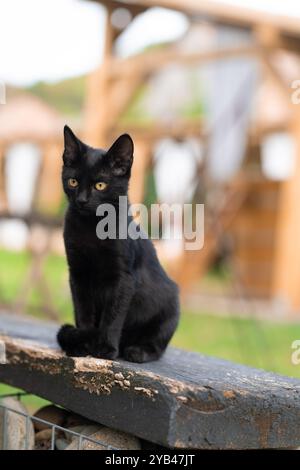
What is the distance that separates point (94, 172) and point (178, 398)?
0.63 metres

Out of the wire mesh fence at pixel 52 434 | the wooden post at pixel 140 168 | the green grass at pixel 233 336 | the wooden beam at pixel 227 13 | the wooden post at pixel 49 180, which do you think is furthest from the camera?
the wooden post at pixel 49 180

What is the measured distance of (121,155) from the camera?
1963 millimetres

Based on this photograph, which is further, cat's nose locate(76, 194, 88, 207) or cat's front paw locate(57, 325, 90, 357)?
cat's front paw locate(57, 325, 90, 357)

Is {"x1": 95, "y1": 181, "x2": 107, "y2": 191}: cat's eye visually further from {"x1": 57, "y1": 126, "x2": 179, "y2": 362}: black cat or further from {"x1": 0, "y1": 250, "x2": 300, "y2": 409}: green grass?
{"x1": 0, "y1": 250, "x2": 300, "y2": 409}: green grass

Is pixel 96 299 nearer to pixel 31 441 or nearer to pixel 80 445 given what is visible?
pixel 80 445

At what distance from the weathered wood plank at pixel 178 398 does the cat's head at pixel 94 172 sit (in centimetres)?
47

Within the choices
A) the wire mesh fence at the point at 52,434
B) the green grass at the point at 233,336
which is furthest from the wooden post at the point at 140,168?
the wire mesh fence at the point at 52,434

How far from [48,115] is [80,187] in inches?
332

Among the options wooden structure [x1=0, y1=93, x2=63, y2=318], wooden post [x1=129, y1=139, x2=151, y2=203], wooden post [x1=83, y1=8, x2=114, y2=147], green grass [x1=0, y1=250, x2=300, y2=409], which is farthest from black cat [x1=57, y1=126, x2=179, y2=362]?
wooden post [x1=129, y1=139, x2=151, y2=203]

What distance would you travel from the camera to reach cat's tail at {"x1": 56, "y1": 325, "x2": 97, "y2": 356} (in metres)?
2.14

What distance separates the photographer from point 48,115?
10.2 metres

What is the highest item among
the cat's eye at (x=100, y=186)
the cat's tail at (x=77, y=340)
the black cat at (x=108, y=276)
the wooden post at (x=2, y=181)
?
the wooden post at (x=2, y=181)

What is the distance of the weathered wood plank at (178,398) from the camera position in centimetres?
188

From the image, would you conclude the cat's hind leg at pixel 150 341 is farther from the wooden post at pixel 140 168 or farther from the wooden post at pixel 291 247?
the wooden post at pixel 140 168
